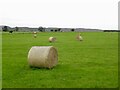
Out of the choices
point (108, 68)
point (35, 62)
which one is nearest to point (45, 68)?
point (35, 62)

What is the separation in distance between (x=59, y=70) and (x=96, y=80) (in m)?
3.17

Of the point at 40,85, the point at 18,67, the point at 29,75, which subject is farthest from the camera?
the point at 18,67

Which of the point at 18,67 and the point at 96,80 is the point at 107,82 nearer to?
the point at 96,80

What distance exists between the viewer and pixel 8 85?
13.0m

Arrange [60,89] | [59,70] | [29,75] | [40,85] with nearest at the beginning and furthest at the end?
[60,89] < [40,85] < [29,75] < [59,70]

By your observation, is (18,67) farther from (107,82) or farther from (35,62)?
(107,82)

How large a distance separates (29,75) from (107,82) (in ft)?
12.1

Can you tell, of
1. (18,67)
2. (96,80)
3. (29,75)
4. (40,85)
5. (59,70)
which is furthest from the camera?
(18,67)

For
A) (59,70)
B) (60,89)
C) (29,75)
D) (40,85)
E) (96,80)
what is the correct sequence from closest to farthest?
(60,89) → (40,85) → (96,80) → (29,75) → (59,70)

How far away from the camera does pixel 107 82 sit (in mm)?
13539

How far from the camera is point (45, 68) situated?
16969 mm

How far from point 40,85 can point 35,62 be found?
3932mm

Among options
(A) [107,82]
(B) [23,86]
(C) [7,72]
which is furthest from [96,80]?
(C) [7,72]

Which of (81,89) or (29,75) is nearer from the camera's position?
(81,89)
